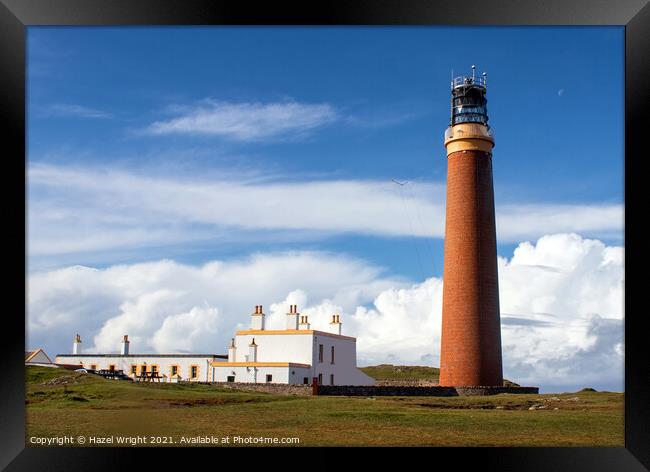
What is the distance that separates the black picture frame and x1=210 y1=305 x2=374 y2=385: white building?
53.2ft

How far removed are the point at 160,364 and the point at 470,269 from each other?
39.9 ft

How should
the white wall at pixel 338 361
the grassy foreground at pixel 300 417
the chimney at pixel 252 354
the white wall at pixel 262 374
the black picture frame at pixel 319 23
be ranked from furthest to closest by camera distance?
the white wall at pixel 338 361, the chimney at pixel 252 354, the white wall at pixel 262 374, the grassy foreground at pixel 300 417, the black picture frame at pixel 319 23

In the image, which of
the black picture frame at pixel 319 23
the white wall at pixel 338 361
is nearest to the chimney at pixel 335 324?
the white wall at pixel 338 361

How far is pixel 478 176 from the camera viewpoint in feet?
88.0

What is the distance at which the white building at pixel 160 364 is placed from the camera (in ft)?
93.3

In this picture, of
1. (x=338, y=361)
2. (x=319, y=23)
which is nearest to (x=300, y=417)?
(x=319, y=23)

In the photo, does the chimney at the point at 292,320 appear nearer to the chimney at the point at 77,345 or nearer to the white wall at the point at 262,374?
the white wall at the point at 262,374

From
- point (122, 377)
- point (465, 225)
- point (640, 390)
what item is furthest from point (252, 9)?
point (122, 377)

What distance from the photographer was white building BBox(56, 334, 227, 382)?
28438 millimetres

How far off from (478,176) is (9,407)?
19851 mm

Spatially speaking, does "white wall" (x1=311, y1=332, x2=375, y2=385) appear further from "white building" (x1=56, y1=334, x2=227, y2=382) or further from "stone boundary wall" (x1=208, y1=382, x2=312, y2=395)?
"white building" (x1=56, y1=334, x2=227, y2=382)

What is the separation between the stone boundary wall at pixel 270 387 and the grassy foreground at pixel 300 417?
1.66m

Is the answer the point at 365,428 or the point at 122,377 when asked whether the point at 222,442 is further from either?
the point at 122,377

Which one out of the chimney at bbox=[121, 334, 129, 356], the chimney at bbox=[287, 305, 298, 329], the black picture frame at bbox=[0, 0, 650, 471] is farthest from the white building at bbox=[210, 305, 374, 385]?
the black picture frame at bbox=[0, 0, 650, 471]
